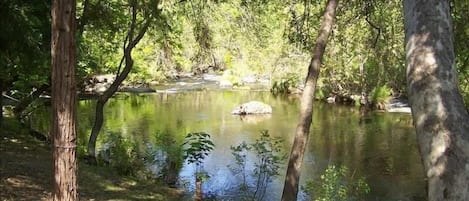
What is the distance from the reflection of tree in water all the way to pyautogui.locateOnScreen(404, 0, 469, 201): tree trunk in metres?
20.1

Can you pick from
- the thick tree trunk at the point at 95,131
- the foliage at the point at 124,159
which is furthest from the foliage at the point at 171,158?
the thick tree trunk at the point at 95,131

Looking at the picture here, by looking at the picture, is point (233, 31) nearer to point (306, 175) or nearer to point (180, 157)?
point (180, 157)

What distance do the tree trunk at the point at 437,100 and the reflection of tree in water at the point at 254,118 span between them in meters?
20.1

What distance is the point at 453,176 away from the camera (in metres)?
1.80

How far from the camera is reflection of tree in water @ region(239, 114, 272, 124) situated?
74.0ft

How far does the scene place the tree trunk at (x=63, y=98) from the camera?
149 inches

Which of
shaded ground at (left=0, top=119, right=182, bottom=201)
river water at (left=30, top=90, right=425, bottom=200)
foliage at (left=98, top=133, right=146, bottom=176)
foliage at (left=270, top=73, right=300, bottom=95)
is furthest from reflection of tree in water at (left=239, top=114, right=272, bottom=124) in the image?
shaded ground at (left=0, top=119, right=182, bottom=201)

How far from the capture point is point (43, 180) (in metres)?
8.23

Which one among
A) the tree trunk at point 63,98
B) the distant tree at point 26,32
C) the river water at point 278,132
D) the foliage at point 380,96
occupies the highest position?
the distant tree at point 26,32

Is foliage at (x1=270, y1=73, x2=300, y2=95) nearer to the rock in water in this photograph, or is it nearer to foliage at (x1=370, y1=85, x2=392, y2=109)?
foliage at (x1=370, y1=85, x2=392, y2=109)

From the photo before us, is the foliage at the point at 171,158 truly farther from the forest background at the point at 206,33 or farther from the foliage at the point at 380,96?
the foliage at the point at 380,96

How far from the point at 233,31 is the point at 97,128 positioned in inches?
143

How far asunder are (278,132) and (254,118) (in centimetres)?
377

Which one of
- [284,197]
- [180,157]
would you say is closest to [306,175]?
[180,157]
